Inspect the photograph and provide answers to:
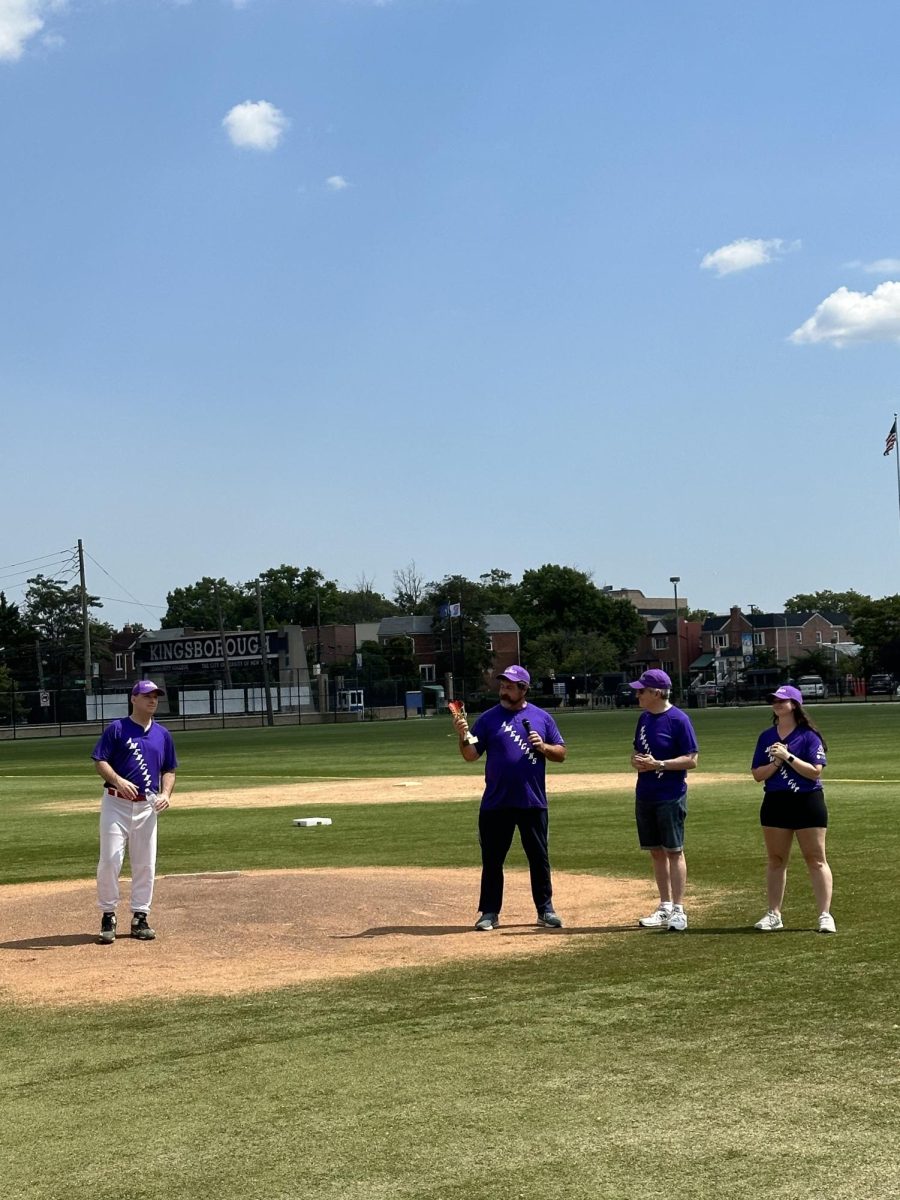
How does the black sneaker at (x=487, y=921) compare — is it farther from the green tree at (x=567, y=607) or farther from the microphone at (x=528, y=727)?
the green tree at (x=567, y=607)

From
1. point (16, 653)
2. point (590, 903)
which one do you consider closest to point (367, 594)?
point (16, 653)

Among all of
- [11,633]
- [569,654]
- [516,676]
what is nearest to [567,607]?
[569,654]

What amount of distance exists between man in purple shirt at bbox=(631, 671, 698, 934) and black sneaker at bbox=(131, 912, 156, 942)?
3654 millimetres

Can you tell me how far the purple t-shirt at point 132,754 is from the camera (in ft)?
37.8

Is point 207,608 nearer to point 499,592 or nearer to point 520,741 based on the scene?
point 499,592

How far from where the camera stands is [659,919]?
11.0 metres

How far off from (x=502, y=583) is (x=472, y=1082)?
170 metres

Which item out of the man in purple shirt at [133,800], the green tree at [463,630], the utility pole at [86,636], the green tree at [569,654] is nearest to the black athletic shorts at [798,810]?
the man in purple shirt at [133,800]

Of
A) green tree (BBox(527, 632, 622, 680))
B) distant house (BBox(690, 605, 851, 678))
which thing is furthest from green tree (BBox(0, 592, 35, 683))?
distant house (BBox(690, 605, 851, 678))

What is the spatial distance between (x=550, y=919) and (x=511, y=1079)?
4633 mm

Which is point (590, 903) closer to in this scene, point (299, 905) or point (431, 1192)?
point (299, 905)

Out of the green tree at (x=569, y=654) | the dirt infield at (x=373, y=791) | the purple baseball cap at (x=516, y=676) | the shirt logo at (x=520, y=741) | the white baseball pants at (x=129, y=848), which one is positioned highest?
the green tree at (x=569, y=654)

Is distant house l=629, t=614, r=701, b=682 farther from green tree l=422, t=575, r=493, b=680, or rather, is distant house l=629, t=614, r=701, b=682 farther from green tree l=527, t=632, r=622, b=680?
green tree l=422, t=575, r=493, b=680

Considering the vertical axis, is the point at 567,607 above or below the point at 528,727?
above
